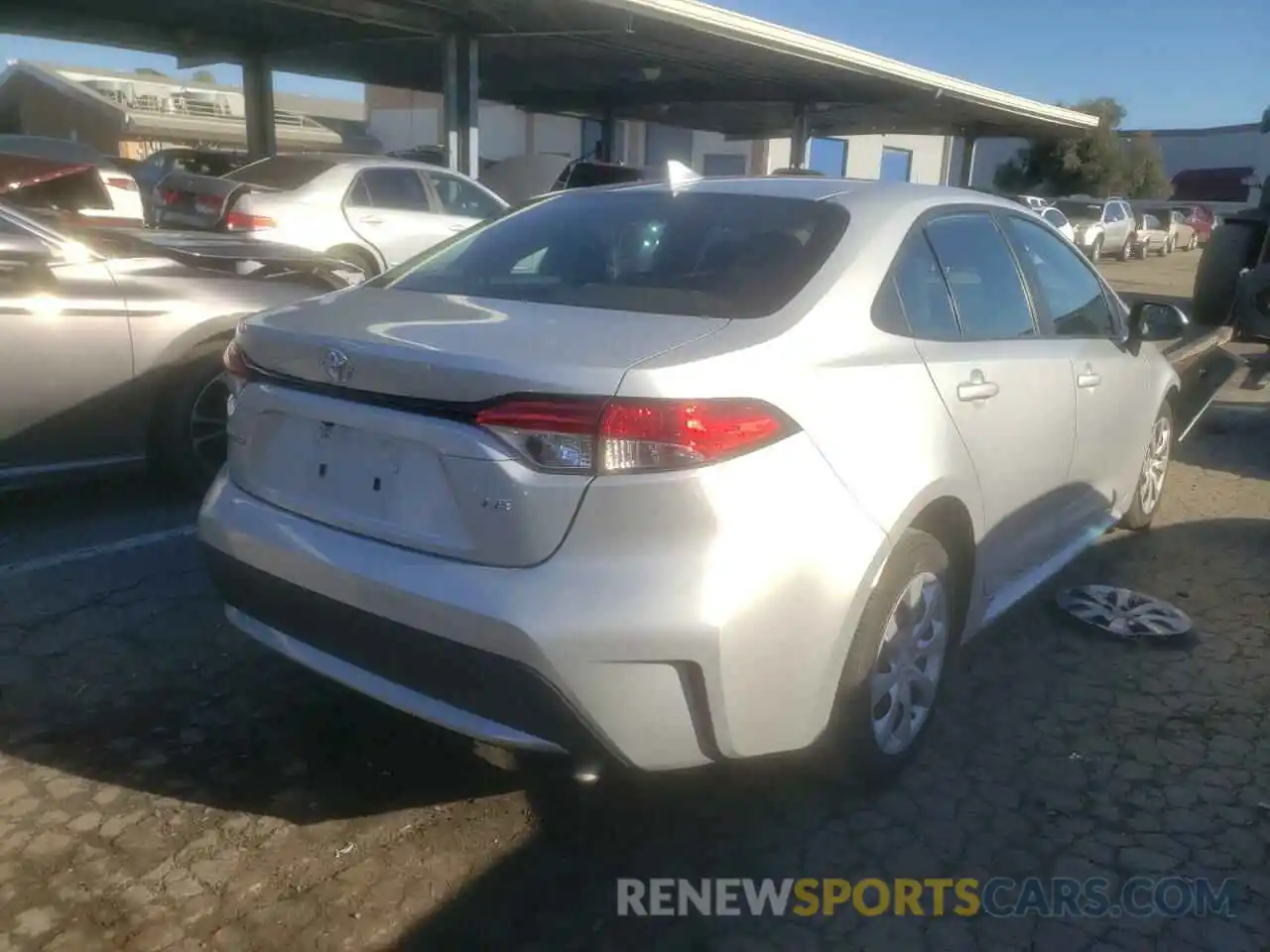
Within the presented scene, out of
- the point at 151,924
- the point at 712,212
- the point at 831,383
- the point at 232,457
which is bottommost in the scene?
the point at 151,924

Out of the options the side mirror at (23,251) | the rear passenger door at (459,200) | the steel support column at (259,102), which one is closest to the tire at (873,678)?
the side mirror at (23,251)

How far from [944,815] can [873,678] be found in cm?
49

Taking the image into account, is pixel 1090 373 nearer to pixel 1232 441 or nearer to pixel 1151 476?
pixel 1151 476

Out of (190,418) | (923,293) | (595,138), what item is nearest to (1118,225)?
(595,138)

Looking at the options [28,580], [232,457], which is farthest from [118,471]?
[232,457]

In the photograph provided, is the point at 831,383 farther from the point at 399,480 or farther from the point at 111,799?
the point at 111,799

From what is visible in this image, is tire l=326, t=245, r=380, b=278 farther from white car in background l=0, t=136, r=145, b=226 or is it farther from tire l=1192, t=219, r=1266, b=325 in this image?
tire l=1192, t=219, r=1266, b=325

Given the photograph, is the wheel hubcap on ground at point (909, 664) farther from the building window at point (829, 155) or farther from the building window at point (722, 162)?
the building window at point (829, 155)

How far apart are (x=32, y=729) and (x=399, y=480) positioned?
1.61m

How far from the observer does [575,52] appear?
17.8 meters

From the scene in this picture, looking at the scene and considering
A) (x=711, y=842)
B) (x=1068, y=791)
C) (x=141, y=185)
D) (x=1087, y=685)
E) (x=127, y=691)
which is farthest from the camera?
(x=141, y=185)

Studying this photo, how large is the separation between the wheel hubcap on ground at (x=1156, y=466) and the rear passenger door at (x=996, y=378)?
147cm

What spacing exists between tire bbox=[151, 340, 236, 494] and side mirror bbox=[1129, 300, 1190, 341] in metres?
3.92

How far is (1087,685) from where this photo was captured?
369cm
